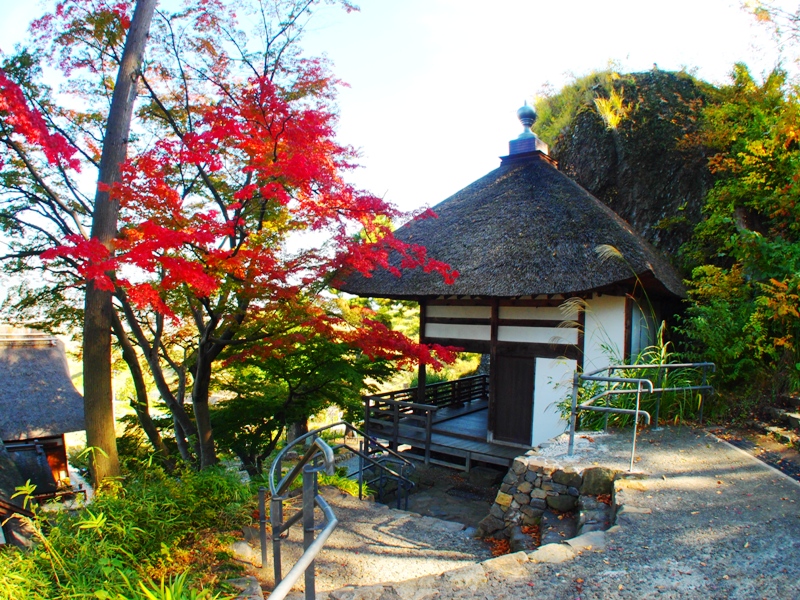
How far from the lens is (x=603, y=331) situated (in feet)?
25.8

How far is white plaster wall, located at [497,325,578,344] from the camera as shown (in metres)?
7.91

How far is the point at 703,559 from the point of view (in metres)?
3.30

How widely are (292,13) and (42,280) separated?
553 cm

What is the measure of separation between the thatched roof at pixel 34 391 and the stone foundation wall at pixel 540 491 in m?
8.79

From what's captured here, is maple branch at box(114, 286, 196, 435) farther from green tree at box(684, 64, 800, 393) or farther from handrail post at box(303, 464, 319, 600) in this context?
green tree at box(684, 64, 800, 393)

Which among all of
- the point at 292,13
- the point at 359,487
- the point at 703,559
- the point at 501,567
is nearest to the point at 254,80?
the point at 292,13

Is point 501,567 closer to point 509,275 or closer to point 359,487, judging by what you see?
point 359,487

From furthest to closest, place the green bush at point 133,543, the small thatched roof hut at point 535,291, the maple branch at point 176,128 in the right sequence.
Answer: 1. the small thatched roof hut at point 535,291
2. the maple branch at point 176,128
3. the green bush at point 133,543

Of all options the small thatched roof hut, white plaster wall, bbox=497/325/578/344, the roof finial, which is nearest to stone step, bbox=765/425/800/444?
the small thatched roof hut

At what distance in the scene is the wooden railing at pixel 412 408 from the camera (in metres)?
8.58

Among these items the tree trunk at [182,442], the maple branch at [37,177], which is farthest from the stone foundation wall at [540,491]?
the maple branch at [37,177]

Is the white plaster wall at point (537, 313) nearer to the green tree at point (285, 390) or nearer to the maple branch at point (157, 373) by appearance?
the green tree at point (285, 390)

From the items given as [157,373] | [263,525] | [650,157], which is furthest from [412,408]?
[650,157]

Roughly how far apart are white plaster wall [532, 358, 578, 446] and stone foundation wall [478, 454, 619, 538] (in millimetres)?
2696
